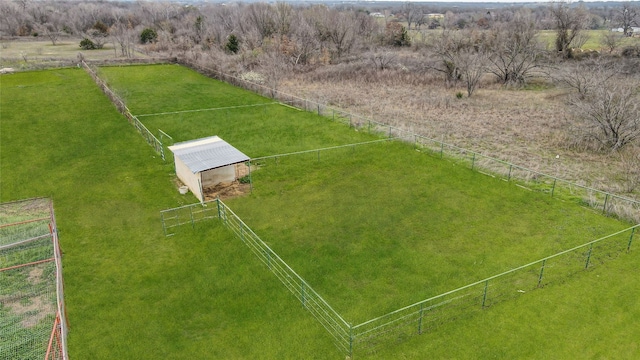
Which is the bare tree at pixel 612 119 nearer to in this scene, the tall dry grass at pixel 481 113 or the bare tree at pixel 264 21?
the tall dry grass at pixel 481 113

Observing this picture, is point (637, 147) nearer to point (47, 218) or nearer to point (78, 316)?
point (78, 316)

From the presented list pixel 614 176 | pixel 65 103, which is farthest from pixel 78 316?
pixel 65 103

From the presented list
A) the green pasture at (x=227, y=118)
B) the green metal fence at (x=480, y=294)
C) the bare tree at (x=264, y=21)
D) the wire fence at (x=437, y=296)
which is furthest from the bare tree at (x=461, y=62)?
the bare tree at (x=264, y=21)

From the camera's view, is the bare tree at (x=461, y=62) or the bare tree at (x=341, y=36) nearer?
the bare tree at (x=461, y=62)

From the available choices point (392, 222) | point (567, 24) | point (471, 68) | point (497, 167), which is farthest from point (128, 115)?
point (567, 24)

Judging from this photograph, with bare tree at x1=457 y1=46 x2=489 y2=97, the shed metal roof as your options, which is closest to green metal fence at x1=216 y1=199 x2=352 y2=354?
the shed metal roof

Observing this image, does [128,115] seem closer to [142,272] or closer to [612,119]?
[142,272]

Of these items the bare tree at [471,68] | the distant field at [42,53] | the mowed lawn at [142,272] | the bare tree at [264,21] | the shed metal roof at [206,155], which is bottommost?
the mowed lawn at [142,272]
